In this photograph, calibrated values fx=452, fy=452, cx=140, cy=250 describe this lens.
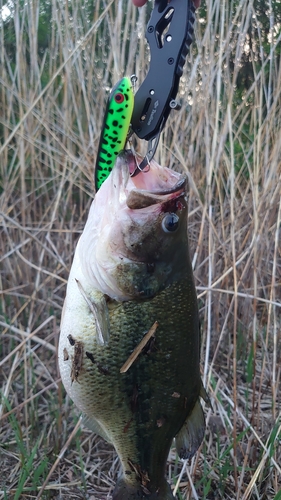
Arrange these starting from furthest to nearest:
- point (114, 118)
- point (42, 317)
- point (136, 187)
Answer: point (42, 317)
point (136, 187)
point (114, 118)

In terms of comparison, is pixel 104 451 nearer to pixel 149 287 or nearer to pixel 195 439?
pixel 195 439

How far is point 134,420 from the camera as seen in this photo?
1240 mm

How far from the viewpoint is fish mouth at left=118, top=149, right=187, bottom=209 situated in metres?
1.11

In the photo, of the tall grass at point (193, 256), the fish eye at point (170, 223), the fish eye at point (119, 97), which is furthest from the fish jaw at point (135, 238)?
the tall grass at point (193, 256)

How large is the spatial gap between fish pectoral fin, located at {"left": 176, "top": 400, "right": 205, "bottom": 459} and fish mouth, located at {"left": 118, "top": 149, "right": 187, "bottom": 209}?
580mm

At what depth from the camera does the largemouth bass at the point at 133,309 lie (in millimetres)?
1158

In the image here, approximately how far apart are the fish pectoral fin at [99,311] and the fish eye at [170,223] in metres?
0.24

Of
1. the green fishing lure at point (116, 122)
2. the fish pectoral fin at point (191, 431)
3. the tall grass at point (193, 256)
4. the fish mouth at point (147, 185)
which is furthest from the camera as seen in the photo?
the tall grass at point (193, 256)

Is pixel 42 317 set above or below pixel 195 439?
below

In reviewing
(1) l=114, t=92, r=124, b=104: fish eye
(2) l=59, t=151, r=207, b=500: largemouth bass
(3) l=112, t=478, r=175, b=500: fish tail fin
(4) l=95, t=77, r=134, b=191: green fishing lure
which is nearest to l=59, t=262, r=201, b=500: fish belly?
(2) l=59, t=151, r=207, b=500: largemouth bass

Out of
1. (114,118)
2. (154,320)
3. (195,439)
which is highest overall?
(114,118)

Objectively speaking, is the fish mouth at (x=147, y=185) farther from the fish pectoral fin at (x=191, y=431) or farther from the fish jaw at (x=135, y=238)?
the fish pectoral fin at (x=191, y=431)

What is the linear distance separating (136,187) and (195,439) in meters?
0.71

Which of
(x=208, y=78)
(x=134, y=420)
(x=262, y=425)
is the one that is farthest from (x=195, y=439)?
(x=208, y=78)
